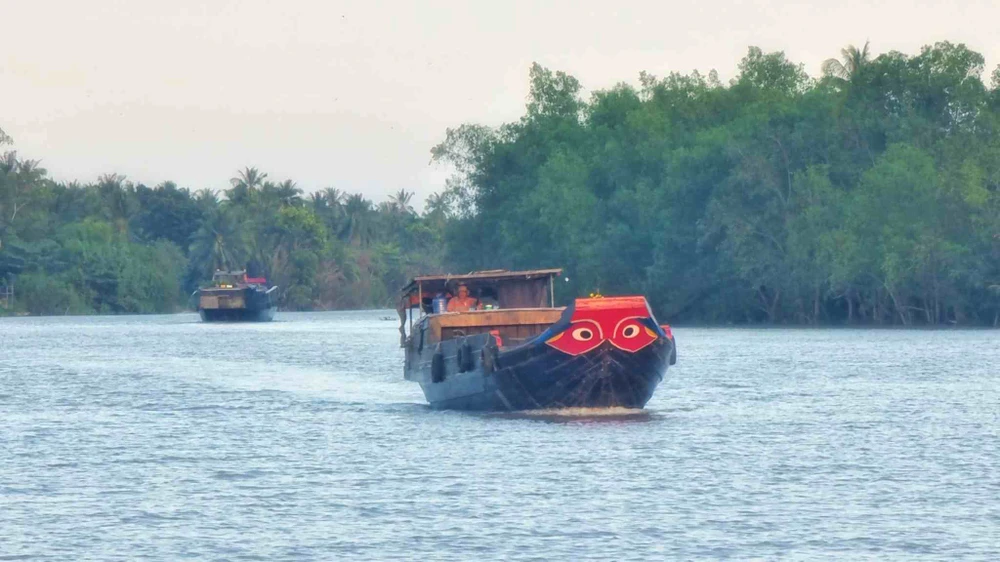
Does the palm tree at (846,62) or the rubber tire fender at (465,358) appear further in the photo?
the palm tree at (846,62)

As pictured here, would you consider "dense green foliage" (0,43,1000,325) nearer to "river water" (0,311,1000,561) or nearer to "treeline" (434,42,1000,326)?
"treeline" (434,42,1000,326)

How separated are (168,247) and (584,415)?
440 feet

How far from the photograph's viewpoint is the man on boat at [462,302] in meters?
37.3

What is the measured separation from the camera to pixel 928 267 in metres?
79.8

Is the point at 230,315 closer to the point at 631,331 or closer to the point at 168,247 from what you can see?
the point at 168,247

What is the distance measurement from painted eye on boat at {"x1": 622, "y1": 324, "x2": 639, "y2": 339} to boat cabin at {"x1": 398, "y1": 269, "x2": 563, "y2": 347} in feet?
13.5

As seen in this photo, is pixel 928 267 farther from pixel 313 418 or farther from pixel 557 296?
pixel 313 418

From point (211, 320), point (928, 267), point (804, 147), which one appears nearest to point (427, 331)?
point (928, 267)

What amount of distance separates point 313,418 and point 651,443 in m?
9.63

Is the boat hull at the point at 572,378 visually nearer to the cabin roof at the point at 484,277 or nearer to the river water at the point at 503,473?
the river water at the point at 503,473

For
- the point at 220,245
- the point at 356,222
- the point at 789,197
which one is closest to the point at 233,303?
the point at 220,245

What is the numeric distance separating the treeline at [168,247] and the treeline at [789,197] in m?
22.6

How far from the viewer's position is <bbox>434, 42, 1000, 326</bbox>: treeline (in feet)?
263

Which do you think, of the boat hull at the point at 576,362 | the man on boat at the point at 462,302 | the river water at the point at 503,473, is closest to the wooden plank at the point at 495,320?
the boat hull at the point at 576,362
